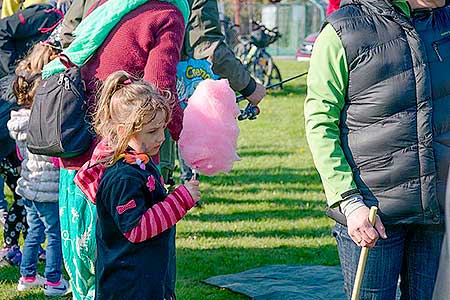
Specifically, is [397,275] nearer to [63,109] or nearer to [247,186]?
[63,109]

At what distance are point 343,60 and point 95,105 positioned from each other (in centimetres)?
113

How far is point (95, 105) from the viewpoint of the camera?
3.99 m

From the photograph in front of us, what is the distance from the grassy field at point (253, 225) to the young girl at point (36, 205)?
5.2 inches

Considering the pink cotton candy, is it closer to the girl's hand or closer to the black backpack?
the black backpack

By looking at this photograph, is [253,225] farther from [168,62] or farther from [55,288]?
[168,62]

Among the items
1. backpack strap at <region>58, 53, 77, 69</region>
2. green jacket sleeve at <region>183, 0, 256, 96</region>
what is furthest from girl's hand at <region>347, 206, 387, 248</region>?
green jacket sleeve at <region>183, 0, 256, 96</region>

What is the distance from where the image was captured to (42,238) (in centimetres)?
595

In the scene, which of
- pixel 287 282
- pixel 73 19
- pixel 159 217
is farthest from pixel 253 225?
pixel 159 217

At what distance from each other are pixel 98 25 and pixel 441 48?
1.46 meters

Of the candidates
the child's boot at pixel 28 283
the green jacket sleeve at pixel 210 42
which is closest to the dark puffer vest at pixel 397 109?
the green jacket sleeve at pixel 210 42

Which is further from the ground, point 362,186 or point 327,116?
point 327,116

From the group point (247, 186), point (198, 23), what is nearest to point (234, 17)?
point (247, 186)

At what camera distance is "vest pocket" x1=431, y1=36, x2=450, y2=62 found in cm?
345

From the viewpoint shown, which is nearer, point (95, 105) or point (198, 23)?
point (95, 105)
